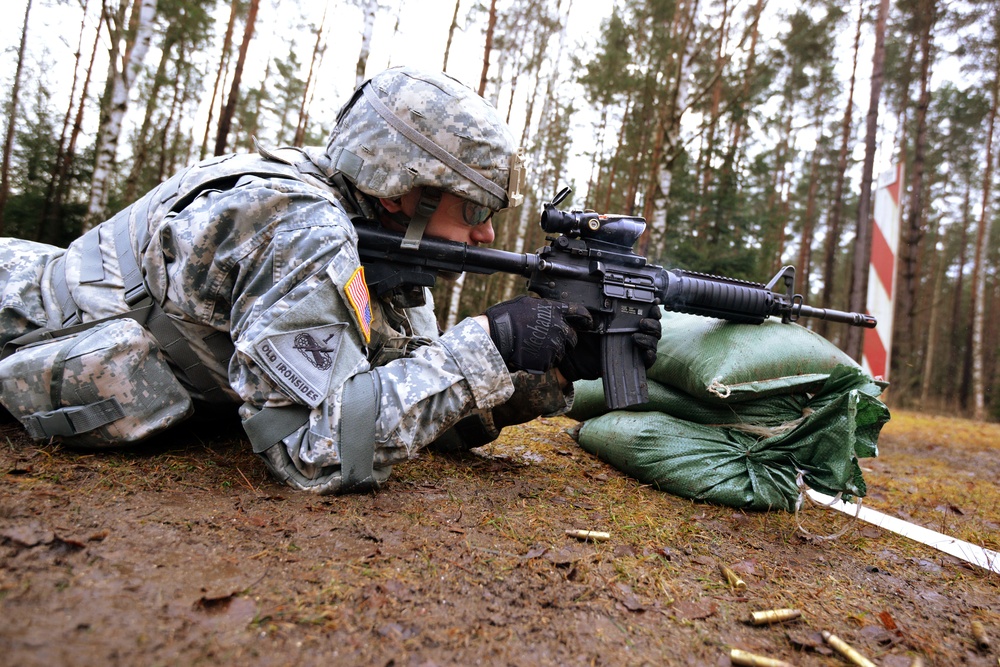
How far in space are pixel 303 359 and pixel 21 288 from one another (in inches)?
53.7

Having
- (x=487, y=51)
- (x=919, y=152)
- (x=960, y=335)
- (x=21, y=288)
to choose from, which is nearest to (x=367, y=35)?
(x=487, y=51)

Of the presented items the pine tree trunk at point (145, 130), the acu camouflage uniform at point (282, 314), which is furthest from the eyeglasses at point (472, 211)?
the pine tree trunk at point (145, 130)

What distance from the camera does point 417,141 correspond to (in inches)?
90.4

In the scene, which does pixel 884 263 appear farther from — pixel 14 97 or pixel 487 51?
pixel 14 97

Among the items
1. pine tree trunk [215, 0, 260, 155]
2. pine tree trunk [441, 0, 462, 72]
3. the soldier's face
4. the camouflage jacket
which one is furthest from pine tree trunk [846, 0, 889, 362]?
pine tree trunk [215, 0, 260, 155]

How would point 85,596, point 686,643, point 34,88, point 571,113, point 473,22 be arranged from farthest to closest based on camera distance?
point 571,113 < point 473,22 < point 34,88 < point 686,643 < point 85,596

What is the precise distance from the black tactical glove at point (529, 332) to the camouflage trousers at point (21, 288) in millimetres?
1774

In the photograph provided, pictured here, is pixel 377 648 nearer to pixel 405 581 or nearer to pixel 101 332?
pixel 405 581

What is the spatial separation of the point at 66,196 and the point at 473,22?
1272cm

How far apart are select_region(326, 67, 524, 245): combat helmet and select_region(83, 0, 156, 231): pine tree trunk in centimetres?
685

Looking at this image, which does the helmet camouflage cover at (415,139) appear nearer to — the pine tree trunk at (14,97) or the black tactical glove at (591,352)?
the black tactical glove at (591,352)

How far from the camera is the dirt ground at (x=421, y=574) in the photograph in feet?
3.93

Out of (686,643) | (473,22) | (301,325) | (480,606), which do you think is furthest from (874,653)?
(473,22)

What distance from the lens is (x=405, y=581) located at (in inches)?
59.8
